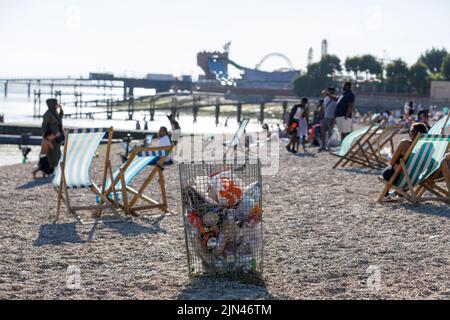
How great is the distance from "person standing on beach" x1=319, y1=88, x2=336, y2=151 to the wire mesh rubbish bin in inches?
394

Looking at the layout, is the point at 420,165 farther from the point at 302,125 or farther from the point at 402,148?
the point at 302,125

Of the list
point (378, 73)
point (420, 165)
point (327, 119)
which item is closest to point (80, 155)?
point (420, 165)

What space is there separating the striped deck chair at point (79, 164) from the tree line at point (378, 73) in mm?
60886

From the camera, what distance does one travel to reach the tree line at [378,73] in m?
67.9

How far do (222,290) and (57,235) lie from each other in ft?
7.97

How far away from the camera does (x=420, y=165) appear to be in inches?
312

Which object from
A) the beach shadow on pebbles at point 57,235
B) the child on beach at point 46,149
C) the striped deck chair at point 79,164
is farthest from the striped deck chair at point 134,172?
the child on beach at point 46,149

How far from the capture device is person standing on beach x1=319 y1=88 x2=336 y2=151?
1502cm

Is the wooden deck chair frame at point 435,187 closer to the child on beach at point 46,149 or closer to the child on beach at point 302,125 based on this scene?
the child on beach at point 46,149
